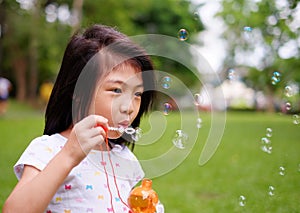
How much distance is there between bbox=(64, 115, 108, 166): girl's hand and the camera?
3.94ft

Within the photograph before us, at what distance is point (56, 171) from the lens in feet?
4.00

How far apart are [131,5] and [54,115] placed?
20174 millimetres

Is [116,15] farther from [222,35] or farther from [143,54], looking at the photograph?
[143,54]

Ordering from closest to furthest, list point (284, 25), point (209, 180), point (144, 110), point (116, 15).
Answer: point (144, 110) → point (284, 25) → point (209, 180) → point (116, 15)

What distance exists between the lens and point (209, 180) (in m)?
4.25

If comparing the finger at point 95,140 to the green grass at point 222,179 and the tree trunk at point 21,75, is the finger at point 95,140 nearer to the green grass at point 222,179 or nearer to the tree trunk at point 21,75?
the green grass at point 222,179

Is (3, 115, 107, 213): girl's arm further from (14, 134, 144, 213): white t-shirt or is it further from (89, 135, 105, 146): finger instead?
(14, 134, 144, 213): white t-shirt

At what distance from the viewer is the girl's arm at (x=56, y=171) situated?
1.21 meters

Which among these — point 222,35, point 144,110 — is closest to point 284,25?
point 144,110

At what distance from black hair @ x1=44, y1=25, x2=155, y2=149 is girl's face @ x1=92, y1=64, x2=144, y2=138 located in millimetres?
44

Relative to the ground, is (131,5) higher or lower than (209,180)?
higher

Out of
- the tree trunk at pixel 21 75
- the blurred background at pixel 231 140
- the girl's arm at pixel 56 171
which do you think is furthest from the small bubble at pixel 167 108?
the tree trunk at pixel 21 75

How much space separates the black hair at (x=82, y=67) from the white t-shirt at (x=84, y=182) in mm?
86

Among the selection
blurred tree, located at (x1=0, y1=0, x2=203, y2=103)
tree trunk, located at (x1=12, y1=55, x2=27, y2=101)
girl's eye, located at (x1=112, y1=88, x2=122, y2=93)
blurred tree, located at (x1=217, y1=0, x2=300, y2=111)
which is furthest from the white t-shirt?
tree trunk, located at (x1=12, y1=55, x2=27, y2=101)
